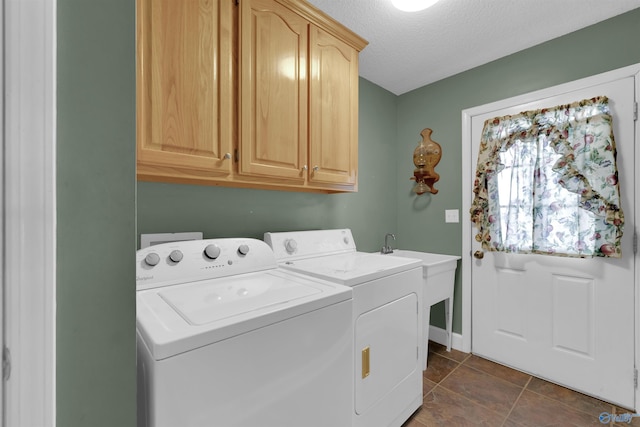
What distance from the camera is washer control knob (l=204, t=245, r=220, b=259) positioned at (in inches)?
50.8

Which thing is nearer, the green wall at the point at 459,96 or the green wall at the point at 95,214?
the green wall at the point at 95,214

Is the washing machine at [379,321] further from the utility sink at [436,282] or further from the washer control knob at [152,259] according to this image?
the washer control knob at [152,259]

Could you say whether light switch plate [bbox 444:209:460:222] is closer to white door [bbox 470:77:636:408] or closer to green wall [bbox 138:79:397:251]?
white door [bbox 470:77:636:408]

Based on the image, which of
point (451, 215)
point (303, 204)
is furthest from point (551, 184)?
point (303, 204)

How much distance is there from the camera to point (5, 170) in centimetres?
40

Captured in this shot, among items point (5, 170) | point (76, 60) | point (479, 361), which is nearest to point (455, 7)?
point (76, 60)

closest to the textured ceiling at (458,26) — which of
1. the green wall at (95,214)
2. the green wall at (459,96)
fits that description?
the green wall at (459,96)

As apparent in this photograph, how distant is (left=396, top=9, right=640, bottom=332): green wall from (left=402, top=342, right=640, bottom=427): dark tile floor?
0.50 m

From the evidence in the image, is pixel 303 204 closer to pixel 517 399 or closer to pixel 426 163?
pixel 426 163

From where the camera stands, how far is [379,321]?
1.39 m

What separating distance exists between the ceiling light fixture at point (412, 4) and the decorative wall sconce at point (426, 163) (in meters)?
1.22

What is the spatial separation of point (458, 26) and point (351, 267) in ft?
5.76

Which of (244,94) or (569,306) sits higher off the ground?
(244,94)

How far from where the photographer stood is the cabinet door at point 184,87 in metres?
1.10
